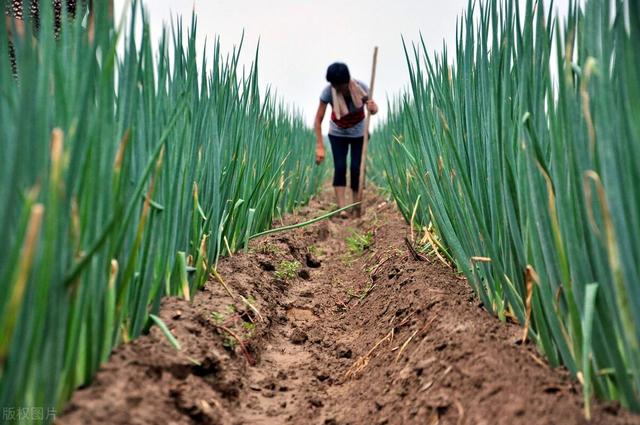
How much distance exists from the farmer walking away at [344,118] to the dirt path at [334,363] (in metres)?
2.36

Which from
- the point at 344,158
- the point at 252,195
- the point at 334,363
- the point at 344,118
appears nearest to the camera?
the point at 334,363

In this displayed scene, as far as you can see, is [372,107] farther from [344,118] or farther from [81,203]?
[81,203]

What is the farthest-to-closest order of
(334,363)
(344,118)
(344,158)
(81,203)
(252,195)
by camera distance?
(344,158) < (344,118) < (252,195) < (334,363) < (81,203)

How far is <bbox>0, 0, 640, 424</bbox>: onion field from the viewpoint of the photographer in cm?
95

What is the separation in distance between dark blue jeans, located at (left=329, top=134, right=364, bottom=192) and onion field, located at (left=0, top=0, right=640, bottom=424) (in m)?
2.82

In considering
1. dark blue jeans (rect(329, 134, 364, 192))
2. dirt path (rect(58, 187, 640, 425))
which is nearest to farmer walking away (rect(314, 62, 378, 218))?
dark blue jeans (rect(329, 134, 364, 192))

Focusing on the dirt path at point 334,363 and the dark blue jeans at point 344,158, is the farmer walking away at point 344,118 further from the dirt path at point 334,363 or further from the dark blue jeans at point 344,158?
the dirt path at point 334,363

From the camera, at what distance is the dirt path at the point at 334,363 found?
1.15 metres

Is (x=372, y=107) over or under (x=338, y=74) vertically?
under

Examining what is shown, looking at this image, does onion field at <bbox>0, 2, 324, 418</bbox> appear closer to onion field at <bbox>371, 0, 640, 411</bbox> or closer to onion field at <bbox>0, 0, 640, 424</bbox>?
onion field at <bbox>0, 0, 640, 424</bbox>

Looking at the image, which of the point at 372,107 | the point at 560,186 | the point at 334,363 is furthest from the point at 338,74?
the point at 560,186

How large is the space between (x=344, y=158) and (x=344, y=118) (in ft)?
1.13

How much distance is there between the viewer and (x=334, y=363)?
208cm

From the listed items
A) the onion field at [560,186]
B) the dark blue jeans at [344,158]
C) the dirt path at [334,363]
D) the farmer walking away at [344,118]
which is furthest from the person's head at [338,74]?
the onion field at [560,186]
